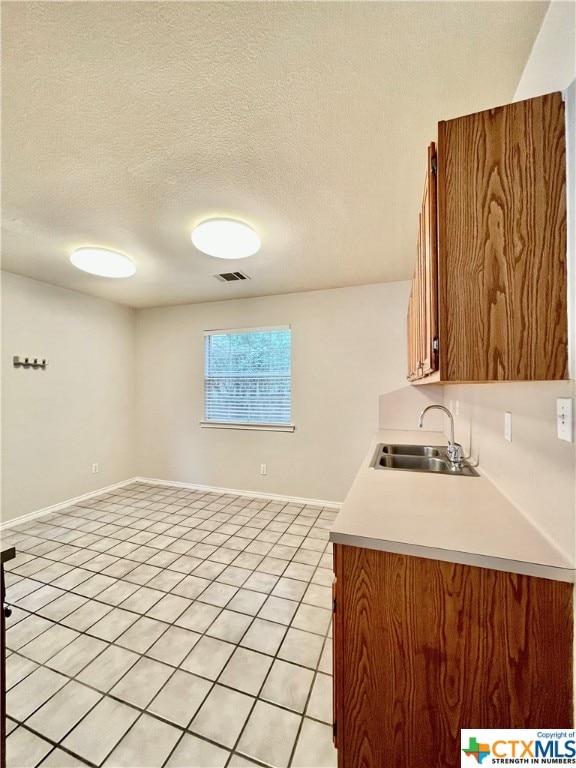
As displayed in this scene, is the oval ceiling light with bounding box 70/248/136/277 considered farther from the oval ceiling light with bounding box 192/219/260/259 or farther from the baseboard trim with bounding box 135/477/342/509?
the baseboard trim with bounding box 135/477/342/509

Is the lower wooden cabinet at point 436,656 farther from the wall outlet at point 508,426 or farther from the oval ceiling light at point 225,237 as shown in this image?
the oval ceiling light at point 225,237

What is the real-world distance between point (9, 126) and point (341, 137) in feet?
4.89

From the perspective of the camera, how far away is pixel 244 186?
1.72 metres

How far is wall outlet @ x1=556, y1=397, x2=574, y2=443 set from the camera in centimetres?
77

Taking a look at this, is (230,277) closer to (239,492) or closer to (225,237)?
(225,237)

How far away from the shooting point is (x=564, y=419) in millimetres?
795

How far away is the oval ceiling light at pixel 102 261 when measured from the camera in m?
2.38

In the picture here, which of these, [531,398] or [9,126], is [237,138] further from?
[531,398]

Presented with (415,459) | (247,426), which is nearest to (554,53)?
(415,459)

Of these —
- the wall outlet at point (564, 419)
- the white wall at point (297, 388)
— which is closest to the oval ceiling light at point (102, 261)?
the white wall at point (297, 388)

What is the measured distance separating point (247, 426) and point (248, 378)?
63 cm

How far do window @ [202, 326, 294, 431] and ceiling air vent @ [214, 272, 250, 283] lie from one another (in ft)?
2.56

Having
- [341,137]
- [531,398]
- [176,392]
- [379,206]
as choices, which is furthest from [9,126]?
[176,392]

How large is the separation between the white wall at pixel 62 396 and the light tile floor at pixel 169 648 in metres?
0.57
